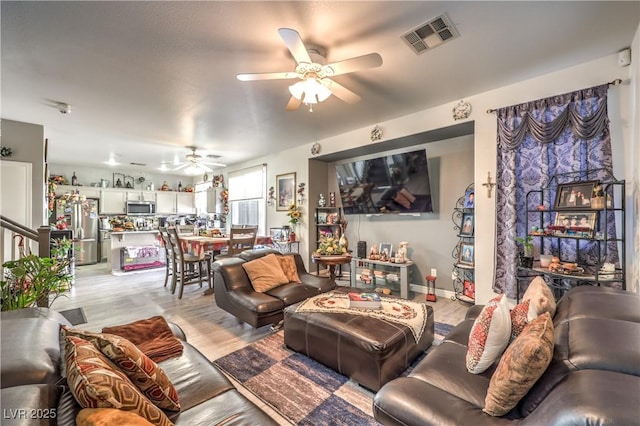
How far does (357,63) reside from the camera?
2.13 m

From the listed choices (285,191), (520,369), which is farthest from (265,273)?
(285,191)

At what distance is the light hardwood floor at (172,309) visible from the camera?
282cm

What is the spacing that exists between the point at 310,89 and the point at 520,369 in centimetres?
237

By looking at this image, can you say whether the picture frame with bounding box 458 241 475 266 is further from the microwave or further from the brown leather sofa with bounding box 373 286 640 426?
the microwave

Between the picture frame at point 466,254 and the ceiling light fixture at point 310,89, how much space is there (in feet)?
9.28

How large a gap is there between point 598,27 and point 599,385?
2.78 metres

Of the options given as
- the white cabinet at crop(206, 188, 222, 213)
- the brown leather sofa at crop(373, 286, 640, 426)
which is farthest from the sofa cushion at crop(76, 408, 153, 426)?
the white cabinet at crop(206, 188, 222, 213)

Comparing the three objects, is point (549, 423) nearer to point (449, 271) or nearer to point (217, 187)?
point (449, 271)

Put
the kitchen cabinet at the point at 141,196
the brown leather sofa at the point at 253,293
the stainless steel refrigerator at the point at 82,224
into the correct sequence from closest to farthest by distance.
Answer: the brown leather sofa at the point at 253,293 < the stainless steel refrigerator at the point at 82,224 < the kitchen cabinet at the point at 141,196

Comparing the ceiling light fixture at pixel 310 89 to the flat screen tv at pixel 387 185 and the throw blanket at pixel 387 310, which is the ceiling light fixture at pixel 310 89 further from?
the flat screen tv at pixel 387 185

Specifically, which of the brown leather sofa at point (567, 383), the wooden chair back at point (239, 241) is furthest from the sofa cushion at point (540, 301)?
the wooden chair back at point (239, 241)

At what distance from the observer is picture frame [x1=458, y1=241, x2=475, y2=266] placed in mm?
3725

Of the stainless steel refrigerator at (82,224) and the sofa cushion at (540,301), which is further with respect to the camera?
the stainless steel refrigerator at (82,224)

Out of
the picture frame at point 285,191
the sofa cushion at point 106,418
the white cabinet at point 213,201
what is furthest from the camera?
the white cabinet at point 213,201
